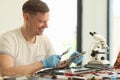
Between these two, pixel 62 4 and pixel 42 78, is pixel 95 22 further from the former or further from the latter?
pixel 42 78

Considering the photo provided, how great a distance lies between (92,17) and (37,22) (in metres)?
1.80

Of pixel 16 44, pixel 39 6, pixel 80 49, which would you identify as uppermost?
pixel 39 6

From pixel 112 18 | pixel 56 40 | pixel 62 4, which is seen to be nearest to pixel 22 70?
pixel 56 40

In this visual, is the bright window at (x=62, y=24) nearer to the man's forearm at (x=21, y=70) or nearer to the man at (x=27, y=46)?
the man at (x=27, y=46)

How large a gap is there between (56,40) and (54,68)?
145cm

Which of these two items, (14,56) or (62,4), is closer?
(14,56)

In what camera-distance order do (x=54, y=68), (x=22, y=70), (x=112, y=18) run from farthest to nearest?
(x=112, y=18) < (x=54, y=68) < (x=22, y=70)

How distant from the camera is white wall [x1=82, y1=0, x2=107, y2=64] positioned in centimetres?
355

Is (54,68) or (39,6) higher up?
(39,6)

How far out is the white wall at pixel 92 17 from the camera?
11.6 ft

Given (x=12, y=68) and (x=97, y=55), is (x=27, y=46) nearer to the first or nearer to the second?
(x=12, y=68)

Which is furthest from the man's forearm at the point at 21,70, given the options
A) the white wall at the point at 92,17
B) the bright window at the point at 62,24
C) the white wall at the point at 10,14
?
the white wall at the point at 92,17

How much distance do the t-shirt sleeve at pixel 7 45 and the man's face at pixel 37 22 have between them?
185 mm

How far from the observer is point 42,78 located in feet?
4.85
